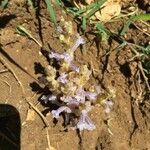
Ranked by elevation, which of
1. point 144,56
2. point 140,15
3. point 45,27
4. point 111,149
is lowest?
point 111,149

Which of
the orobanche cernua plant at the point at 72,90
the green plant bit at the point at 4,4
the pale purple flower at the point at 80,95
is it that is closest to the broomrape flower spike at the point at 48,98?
the orobanche cernua plant at the point at 72,90

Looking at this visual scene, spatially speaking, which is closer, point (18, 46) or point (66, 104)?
point (66, 104)

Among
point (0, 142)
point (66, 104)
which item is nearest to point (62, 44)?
point (66, 104)

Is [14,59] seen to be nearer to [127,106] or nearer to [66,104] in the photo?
[66,104]

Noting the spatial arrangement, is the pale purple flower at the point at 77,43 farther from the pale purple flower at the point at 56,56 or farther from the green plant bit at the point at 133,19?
the green plant bit at the point at 133,19

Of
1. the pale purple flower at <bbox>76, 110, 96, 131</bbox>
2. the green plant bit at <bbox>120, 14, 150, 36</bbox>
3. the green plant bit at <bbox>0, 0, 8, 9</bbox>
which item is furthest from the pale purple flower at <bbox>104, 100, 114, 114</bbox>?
the green plant bit at <bbox>0, 0, 8, 9</bbox>
